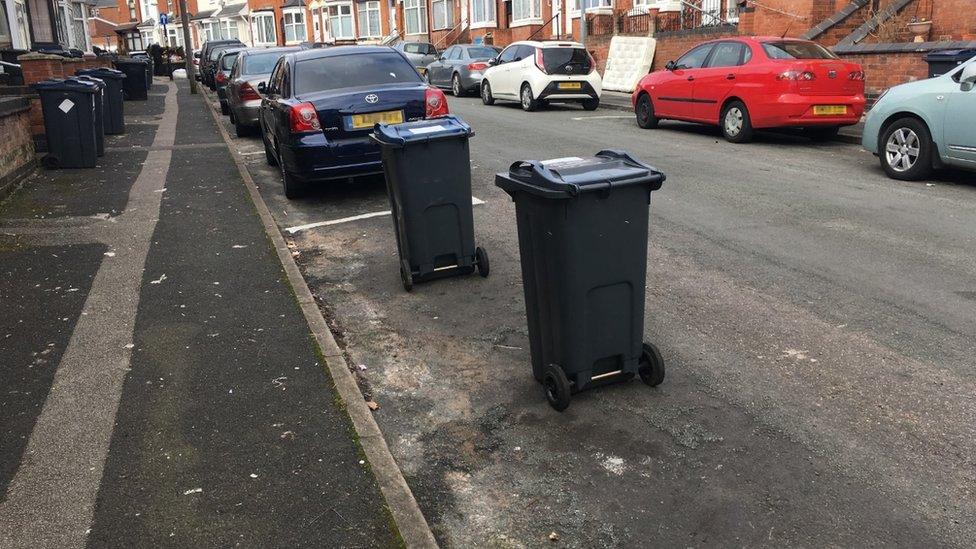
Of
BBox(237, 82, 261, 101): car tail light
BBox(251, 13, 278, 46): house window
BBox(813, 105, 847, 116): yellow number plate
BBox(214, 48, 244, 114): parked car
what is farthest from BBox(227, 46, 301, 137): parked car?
BBox(251, 13, 278, 46): house window

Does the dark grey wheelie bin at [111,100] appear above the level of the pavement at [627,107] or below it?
above

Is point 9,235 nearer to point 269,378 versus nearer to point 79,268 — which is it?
point 79,268

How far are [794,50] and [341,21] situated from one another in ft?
167

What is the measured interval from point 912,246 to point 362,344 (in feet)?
15.0

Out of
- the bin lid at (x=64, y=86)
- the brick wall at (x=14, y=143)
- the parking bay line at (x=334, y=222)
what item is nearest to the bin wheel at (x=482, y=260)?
the parking bay line at (x=334, y=222)

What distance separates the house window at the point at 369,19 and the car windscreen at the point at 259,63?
40.4 m

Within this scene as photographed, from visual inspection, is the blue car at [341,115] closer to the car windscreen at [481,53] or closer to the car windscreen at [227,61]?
the car windscreen at [227,61]

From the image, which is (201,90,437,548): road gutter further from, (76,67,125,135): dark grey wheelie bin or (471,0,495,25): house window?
(471,0,495,25): house window

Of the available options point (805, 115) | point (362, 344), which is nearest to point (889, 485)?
point (362, 344)

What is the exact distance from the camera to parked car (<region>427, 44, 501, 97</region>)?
988 inches

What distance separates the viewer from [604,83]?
25516 mm

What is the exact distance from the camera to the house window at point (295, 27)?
66688 millimetres

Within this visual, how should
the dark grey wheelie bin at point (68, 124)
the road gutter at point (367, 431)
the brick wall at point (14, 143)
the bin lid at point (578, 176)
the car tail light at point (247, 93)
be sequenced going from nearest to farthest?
the road gutter at point (367, 431) → the bin lid at point (578, 176) → the brick wall at point (14, 143) → the dark grey wheelie bin at point (68, 124) → the car tail light at point (247, 93)

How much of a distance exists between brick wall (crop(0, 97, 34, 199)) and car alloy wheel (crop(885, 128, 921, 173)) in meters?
10.3
